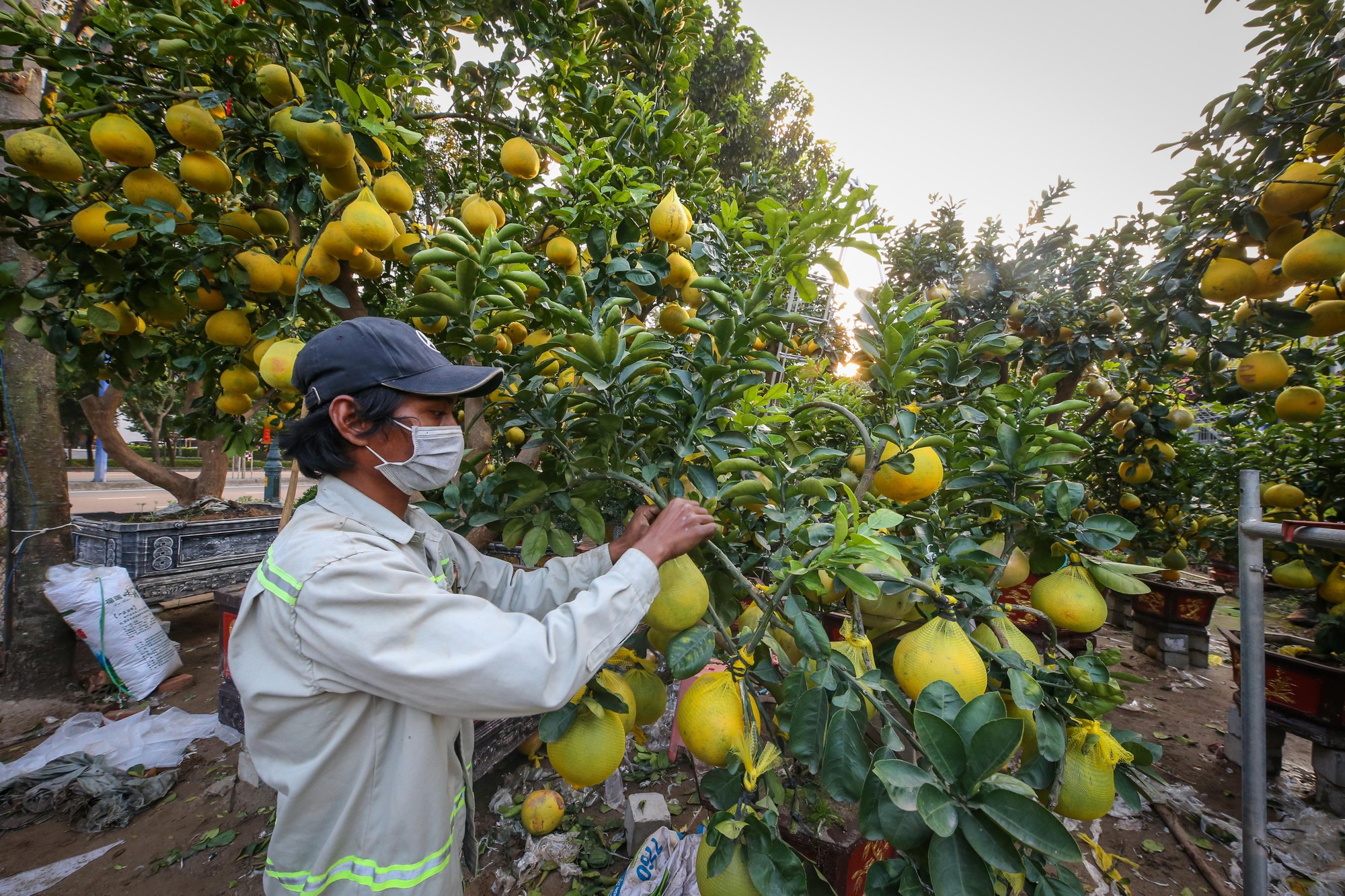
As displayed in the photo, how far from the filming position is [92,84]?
1591 mm

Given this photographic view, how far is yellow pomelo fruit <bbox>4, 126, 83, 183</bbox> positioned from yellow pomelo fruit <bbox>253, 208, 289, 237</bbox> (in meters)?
0.51

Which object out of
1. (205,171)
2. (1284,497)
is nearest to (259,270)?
(205,171)

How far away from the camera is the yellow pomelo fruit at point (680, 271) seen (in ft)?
6.25

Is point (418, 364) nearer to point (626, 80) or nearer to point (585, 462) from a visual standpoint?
point (585, 462)

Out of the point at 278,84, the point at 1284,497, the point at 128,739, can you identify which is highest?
the point at 278,84

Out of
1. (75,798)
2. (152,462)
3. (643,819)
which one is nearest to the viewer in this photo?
(643,819)

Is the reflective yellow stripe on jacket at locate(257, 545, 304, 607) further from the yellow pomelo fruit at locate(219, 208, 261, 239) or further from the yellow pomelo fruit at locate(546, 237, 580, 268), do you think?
the yellow pomelo fruit at locate(219, 208, 261, 239)

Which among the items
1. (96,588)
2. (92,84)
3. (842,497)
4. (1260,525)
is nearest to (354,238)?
(92,84)

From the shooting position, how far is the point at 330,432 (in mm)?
1164

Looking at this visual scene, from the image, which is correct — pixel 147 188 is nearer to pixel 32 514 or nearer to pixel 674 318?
pixel 674 318

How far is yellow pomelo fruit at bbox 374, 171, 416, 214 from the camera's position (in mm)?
1707

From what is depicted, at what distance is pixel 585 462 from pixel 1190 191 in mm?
2563

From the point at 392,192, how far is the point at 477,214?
25 cm

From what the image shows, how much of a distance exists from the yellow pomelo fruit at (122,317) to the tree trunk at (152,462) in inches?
121
